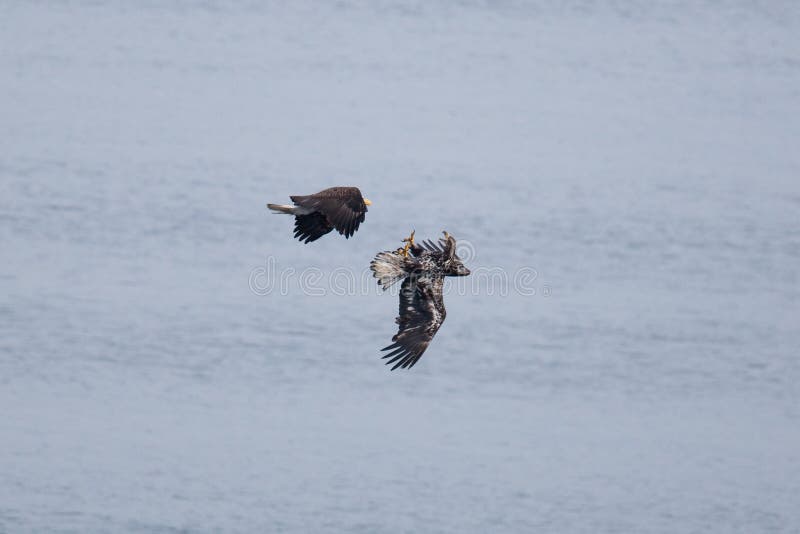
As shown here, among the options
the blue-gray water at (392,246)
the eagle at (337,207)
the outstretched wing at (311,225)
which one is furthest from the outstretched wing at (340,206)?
the blue-gray water at (392,246)

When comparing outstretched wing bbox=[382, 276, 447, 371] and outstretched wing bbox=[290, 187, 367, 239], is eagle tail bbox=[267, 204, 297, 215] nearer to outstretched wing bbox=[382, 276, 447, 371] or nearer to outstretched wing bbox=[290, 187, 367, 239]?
outstretched wing bbox=[290, 187, 367, 239]

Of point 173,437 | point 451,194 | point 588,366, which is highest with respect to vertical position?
point 451,194

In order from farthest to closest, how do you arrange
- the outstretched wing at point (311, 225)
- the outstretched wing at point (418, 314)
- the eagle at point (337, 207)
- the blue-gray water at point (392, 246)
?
the blue-gray water at point (392, 246)
the outstretched wing at point (311, 225)
the eagle at point (337, 207)
the outstretched wing at point (418, 314)

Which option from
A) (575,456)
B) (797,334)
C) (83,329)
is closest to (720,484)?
(575,456)

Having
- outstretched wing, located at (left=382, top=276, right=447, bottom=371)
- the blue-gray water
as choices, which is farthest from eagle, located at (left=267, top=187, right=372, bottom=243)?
the blue-gray water

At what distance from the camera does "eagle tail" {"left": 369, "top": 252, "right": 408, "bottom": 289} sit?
12938 millimetres

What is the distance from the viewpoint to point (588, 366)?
21750 millimetres

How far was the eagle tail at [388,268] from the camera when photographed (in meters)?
12.9

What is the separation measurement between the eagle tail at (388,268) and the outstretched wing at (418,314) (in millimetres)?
172

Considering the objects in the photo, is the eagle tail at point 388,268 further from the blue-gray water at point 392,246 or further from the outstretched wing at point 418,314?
the blue-gray water at point 392,246

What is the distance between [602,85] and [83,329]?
524 inches

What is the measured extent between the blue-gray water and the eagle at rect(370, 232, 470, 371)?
4.83 meters

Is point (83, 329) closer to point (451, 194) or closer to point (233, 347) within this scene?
point (233, 347)

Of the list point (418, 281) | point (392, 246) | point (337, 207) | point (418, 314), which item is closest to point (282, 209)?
point (337, 207)
